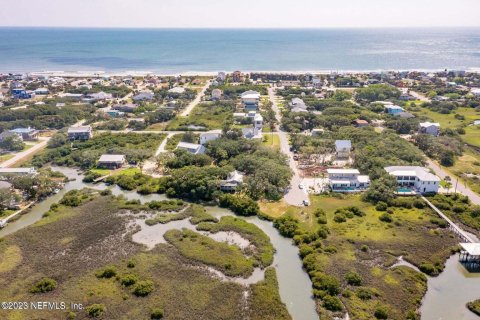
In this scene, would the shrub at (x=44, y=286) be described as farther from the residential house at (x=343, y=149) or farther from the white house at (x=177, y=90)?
the white house at (x=177, y=90)

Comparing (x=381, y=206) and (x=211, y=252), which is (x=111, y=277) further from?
(x=381, y=206)

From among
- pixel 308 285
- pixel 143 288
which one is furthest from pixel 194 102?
pixel 308 285

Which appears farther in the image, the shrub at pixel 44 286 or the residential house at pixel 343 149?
the residential house at pixel 343 149

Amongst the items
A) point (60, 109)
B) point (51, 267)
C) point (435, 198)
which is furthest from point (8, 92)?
point (435, 198)

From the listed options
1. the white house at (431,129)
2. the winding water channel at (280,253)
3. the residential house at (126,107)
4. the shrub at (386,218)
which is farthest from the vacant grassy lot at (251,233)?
the residential house at (126,107)

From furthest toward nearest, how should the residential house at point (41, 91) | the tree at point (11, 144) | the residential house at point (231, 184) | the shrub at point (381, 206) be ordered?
the residential house at point (41, 91), the tree at point (11, 144), the residential house at point (231, 184), the shrub at point (381, 206)

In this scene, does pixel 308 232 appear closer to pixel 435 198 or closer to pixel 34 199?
pixel 435 198

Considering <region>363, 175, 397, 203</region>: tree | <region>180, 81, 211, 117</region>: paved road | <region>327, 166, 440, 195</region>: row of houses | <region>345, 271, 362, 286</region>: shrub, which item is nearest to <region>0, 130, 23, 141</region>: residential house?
<region>180, 81, 211, 117</region>: paved road
